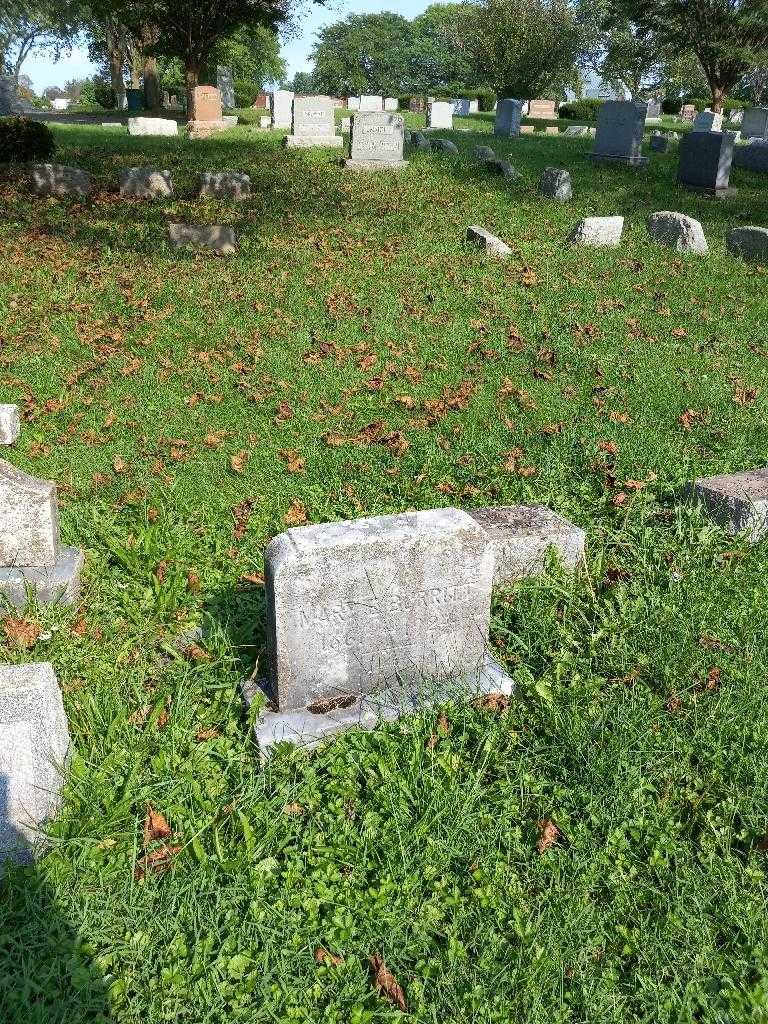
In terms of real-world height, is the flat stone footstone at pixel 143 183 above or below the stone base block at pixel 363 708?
above

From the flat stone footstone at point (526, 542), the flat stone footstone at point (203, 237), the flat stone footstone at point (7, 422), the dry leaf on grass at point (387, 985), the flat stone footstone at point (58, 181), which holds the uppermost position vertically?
the flat stone footstone at point (58, 181)

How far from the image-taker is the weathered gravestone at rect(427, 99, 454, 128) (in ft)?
85.1

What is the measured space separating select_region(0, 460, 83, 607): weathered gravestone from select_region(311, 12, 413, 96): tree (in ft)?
329

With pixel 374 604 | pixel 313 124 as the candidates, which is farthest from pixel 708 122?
pixel 374 604

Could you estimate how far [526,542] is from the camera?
411cm

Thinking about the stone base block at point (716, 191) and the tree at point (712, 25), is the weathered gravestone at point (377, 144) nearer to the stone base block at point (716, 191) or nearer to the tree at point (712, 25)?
the stone base block at point (716, 191)

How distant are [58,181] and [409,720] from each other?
42.5 ft

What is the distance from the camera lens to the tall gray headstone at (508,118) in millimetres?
24109

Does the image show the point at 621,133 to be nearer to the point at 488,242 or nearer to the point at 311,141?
the point at 311,141

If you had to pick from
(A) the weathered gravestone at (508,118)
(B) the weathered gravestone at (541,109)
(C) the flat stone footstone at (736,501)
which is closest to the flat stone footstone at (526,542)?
(C) the flat stone footstone at (736,501)

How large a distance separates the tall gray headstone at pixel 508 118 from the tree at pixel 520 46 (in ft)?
61.7

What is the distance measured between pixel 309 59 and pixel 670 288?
360 ft

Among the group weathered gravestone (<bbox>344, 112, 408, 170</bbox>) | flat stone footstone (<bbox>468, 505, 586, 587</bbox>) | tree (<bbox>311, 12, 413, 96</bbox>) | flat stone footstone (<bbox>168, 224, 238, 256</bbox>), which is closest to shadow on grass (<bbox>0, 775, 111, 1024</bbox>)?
flat stone footstone (<bbox>468, 505, 586, 587</bbox>)

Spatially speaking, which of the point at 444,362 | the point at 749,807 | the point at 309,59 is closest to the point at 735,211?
the point at 444,362
